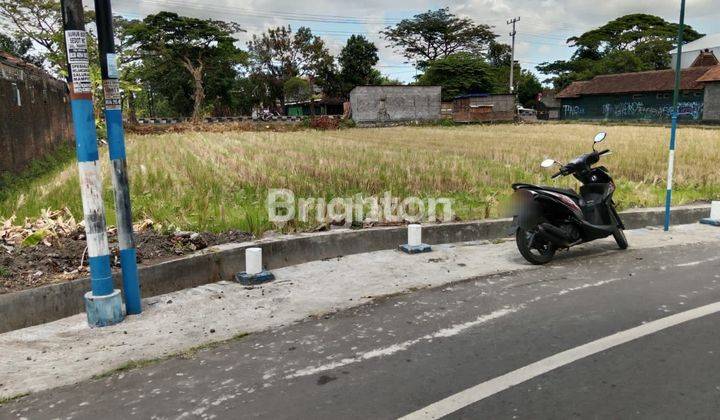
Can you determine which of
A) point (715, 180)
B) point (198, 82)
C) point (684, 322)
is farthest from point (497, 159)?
point (198, 82)

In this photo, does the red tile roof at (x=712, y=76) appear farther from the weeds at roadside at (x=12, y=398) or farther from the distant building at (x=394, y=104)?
the weeds at roadside at (x=12, y=398)

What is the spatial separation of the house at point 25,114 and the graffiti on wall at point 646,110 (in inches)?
1719

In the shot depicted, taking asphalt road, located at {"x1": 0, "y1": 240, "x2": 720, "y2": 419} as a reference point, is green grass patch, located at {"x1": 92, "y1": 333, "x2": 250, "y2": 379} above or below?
below

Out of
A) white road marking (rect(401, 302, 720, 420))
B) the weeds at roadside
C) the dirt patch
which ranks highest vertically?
the dirt patch

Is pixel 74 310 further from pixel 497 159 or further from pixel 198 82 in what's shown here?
pixel 198 82

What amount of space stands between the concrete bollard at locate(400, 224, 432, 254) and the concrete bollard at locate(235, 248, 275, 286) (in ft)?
6.48

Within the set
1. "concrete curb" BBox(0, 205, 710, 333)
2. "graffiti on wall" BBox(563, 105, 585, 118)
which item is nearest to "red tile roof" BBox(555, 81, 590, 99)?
"graffiti on wall" BBox(563, 105, 585, 118)

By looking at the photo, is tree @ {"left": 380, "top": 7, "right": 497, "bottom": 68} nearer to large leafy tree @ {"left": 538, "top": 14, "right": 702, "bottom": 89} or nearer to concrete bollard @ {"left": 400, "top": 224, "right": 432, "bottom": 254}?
large leafy tree @ {"left": 538, "top": 14, "right": 702, "bottom": 89}

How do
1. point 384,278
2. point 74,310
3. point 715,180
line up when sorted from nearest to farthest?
point 74,310 → point 384,278 → point 715,180

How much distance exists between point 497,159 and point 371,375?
529 inches

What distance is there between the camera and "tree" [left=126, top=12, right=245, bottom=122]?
1977 inches

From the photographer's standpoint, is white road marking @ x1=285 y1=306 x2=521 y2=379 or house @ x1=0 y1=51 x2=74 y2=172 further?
house @ x1=0 y1=51 x2=74 y2=172

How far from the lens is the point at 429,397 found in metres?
3.45

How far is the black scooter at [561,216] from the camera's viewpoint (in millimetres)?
6500
